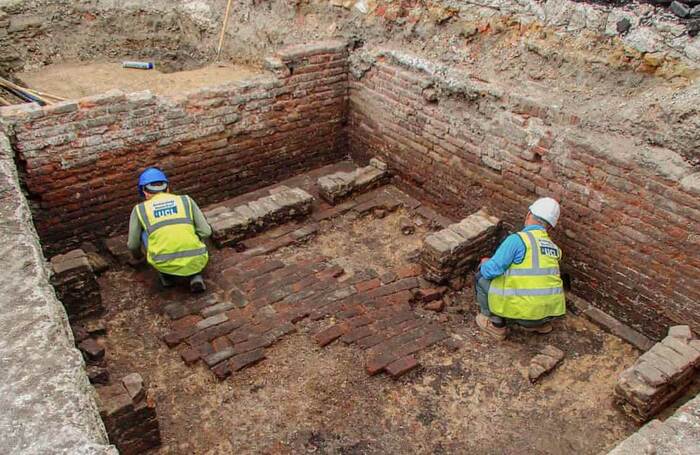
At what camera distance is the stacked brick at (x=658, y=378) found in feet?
14.3

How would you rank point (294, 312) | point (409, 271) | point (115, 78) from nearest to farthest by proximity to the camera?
point (294, 312) → point (409, 271) → point (115, 78)

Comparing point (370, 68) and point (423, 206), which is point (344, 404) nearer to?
point (423, 206)

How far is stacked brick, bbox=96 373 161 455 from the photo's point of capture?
12.9 feet

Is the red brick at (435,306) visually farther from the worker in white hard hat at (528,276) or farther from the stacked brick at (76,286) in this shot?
the stacked brick at (76,286)

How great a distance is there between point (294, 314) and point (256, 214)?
143 cm

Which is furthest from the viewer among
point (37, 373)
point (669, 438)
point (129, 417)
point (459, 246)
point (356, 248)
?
point (356, 248)

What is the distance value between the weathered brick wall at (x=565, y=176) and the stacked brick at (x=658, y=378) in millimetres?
376

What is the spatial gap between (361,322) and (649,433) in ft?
8.74

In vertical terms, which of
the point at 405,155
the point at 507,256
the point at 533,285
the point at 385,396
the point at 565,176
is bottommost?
the point at 385,396

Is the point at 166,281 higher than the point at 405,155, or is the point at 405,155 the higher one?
the point at 405,155

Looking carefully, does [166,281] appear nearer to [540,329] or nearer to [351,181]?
[351,181]

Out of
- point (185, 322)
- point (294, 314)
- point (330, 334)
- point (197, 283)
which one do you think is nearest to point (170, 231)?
point (197, 283)

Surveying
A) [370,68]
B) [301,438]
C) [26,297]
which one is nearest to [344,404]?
[301,438]

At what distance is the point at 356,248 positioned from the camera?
6.37 metres
